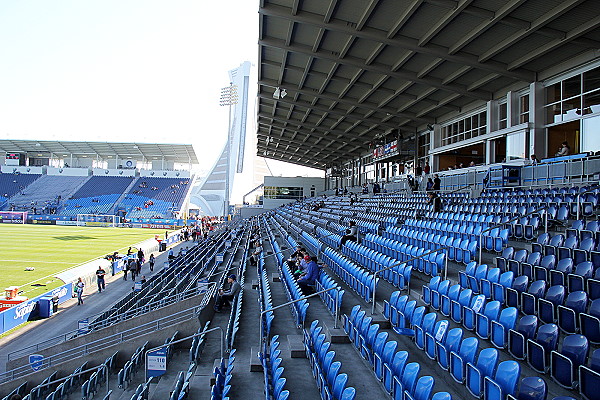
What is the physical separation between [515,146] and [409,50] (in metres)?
5.76

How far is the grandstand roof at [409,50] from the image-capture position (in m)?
12.3

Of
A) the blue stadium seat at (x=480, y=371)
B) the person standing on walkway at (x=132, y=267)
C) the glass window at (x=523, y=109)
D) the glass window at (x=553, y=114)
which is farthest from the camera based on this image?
the person standing on walkway at (x=132, y=267)

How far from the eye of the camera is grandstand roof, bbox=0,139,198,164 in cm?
6016

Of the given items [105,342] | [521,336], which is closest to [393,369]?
[521,336]

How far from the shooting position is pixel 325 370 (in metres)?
4.71

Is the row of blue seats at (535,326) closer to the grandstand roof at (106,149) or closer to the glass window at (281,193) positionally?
the glass window at (281,193)

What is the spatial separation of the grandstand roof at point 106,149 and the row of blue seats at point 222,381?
2243 inches

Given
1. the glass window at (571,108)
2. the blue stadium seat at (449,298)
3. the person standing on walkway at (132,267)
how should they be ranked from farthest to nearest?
1. the person standing on walkway at (132,267)
2. the glass window at (571,108)
3. the blue stadium seat at (449,298)

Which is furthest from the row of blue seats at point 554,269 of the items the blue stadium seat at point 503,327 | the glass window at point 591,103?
the glass window at point 591,103

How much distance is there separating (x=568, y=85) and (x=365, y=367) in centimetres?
1390

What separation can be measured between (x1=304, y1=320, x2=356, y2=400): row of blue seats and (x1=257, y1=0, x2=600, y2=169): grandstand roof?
10.4m

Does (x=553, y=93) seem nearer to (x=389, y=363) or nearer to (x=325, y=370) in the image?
(x=389, y=363)

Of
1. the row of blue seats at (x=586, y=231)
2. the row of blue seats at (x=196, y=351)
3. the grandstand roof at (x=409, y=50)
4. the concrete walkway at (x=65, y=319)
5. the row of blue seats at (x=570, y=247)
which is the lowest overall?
the concrete walkway at (x=65, y=319)

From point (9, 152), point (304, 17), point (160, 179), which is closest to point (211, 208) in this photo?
point (160, 179)
